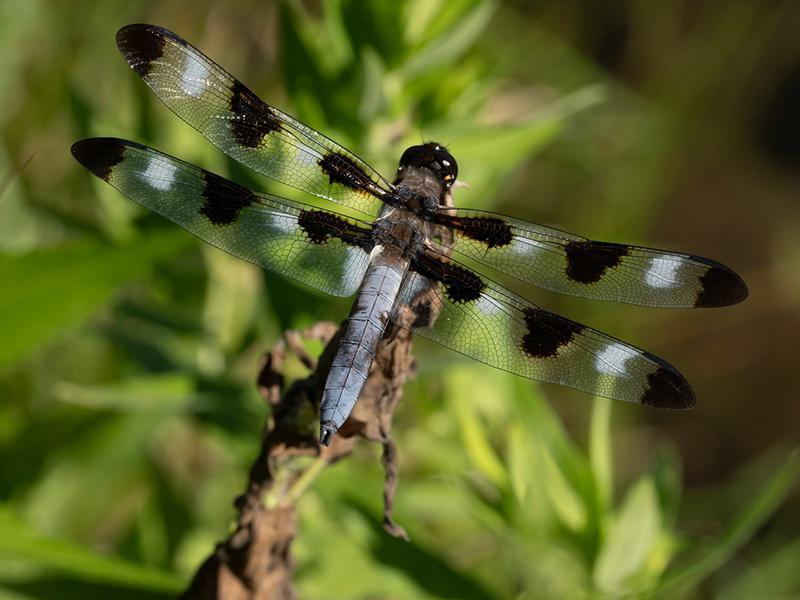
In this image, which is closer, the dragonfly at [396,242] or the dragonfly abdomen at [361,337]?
the dragonfly abdomen at [361,337]

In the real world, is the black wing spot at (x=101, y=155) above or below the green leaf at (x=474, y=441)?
above

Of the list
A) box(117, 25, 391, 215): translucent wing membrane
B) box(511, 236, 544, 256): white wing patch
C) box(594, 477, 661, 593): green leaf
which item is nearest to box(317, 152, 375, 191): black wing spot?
box(117, 25, 391, 215): translucent wing membrane

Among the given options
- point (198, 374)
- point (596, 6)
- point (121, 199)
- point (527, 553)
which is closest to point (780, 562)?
point (527, 553)

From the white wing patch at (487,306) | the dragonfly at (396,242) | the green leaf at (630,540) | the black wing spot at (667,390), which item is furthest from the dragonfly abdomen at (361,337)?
the green leaf at (630,540)

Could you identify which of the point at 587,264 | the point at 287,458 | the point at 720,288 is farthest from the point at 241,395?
the point at 720,288

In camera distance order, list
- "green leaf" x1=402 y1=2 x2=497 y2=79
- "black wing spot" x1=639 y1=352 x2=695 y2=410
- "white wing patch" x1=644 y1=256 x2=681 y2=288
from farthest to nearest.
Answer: "green leaf" x1=402 y1=2 x2=497 y2=79, "white wing patch" x1=644 y1=256 x2=681 y2=288, "black wing spot" x1=639 y1=352 x2=695 y2=410

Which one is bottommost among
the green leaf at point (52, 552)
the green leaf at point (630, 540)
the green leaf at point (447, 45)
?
the green leaf at point (52, 552)

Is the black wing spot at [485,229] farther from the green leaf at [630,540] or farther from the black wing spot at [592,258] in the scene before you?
the green leaf at [630,540]

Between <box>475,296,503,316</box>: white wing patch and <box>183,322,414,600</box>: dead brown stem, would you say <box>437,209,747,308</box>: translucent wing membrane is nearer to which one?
<box>475,296,503,316</box>: white wing patch
